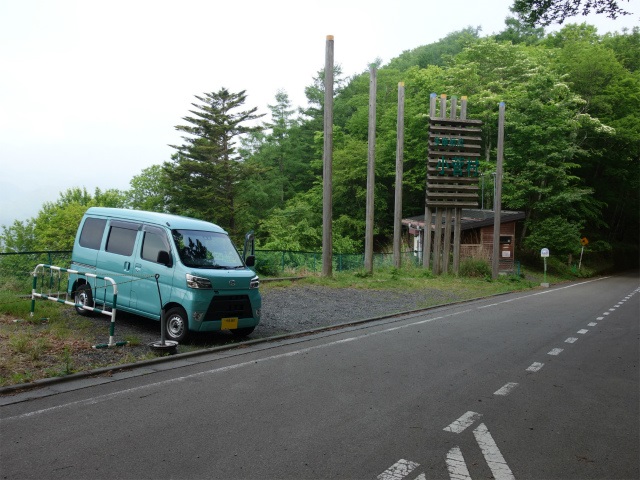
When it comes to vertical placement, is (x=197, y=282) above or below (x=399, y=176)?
below

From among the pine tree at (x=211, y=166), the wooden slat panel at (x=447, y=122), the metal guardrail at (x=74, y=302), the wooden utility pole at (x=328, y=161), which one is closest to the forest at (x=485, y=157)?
the pine tree at (x=211, y=166)

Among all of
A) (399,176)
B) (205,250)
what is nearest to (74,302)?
(205,250)

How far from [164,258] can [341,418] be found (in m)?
4.81

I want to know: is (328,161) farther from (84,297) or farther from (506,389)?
(506,389)

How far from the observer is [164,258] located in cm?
880

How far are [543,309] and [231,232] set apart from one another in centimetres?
3252

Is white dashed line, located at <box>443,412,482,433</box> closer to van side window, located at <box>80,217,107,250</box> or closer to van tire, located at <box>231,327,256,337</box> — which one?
van tire, located at <box>231,327,256,337</box>

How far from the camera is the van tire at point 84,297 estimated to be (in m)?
10.3

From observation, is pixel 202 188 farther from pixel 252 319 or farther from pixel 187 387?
pixel 187 387

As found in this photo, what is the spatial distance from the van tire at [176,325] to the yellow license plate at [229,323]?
1.97ft

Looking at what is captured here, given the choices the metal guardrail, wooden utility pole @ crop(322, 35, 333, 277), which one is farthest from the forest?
the metal guardrail

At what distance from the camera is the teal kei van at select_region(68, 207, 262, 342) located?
8.69 m

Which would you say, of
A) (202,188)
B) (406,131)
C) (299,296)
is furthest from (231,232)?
(299,296)

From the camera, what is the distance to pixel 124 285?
964 centimetres
